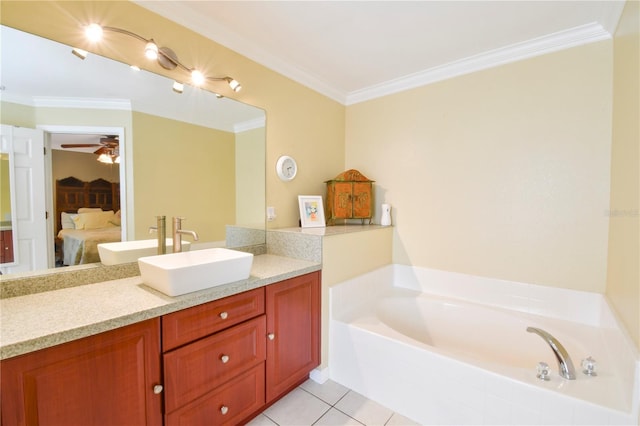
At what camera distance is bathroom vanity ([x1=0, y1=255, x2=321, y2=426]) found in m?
0.90

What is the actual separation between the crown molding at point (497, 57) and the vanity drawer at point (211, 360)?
2.31m

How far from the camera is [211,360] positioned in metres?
1.32

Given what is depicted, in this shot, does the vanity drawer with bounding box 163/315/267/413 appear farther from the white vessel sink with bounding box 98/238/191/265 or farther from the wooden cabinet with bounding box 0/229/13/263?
the wooden cabinet with bounding box 0/229/13/263

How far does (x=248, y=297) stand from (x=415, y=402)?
1.14m

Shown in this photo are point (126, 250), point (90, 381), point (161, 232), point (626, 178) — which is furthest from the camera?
point (161, 232)

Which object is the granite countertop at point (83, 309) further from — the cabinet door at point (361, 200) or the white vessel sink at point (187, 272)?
the cabinet door at point (361, 200)

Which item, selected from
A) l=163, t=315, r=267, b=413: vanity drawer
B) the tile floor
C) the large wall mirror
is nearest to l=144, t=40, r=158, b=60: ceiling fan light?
the large wall mirror

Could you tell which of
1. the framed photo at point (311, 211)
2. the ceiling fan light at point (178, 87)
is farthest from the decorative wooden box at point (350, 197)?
the ceiling fan light at point (178, 87)

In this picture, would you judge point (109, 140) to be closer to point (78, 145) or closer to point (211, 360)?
point (78, 145)

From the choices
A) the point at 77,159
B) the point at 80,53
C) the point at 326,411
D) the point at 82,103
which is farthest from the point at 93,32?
the point at 326,411

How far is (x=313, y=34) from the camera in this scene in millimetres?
1891

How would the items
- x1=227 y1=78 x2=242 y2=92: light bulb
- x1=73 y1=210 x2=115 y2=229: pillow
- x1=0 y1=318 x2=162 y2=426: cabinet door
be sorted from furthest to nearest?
x1=227 y1=78 x2=242 y2=92: light bulb → x1=73 y1=210 x2=115 y2=229: pillow → x1=0 y1=318 x2=162 y2=426: cabinet door

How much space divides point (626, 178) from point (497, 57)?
1234 mm

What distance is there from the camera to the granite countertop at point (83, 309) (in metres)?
0.87
